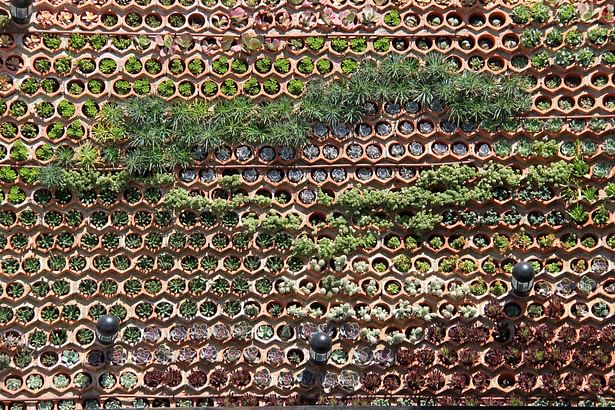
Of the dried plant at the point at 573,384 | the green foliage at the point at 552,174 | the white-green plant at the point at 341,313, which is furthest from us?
the green foliage at the point at 552,174

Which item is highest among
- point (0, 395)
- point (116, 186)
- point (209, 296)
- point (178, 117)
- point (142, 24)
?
point (142, 24)

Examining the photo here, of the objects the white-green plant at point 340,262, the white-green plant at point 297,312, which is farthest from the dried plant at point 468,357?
the white-green plant at point 297,312

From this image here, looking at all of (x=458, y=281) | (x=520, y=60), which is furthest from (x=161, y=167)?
(x=520, y=60)

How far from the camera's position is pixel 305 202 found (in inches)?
300

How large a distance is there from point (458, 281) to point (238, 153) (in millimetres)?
1972

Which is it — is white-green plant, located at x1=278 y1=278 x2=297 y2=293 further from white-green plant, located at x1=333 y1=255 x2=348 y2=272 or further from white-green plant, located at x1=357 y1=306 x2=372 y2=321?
white-green plant, located at x1=357 y1=306 x2=372 y2=321

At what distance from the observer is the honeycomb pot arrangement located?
7391 millimetres

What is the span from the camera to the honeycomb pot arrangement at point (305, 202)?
739cm

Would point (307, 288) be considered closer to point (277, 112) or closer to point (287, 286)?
point (287, 286)

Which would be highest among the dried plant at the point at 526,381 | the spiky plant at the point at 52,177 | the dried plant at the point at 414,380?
the spiky plant at the point at 52,177

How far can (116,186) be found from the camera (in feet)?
24.7

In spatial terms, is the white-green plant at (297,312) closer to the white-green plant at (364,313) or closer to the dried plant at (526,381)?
the white-green plant at (364,313)

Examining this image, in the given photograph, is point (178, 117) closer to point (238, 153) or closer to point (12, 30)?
point (238, 153)

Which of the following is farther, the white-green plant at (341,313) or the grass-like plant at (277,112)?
the grass-like plant at (277,112)
